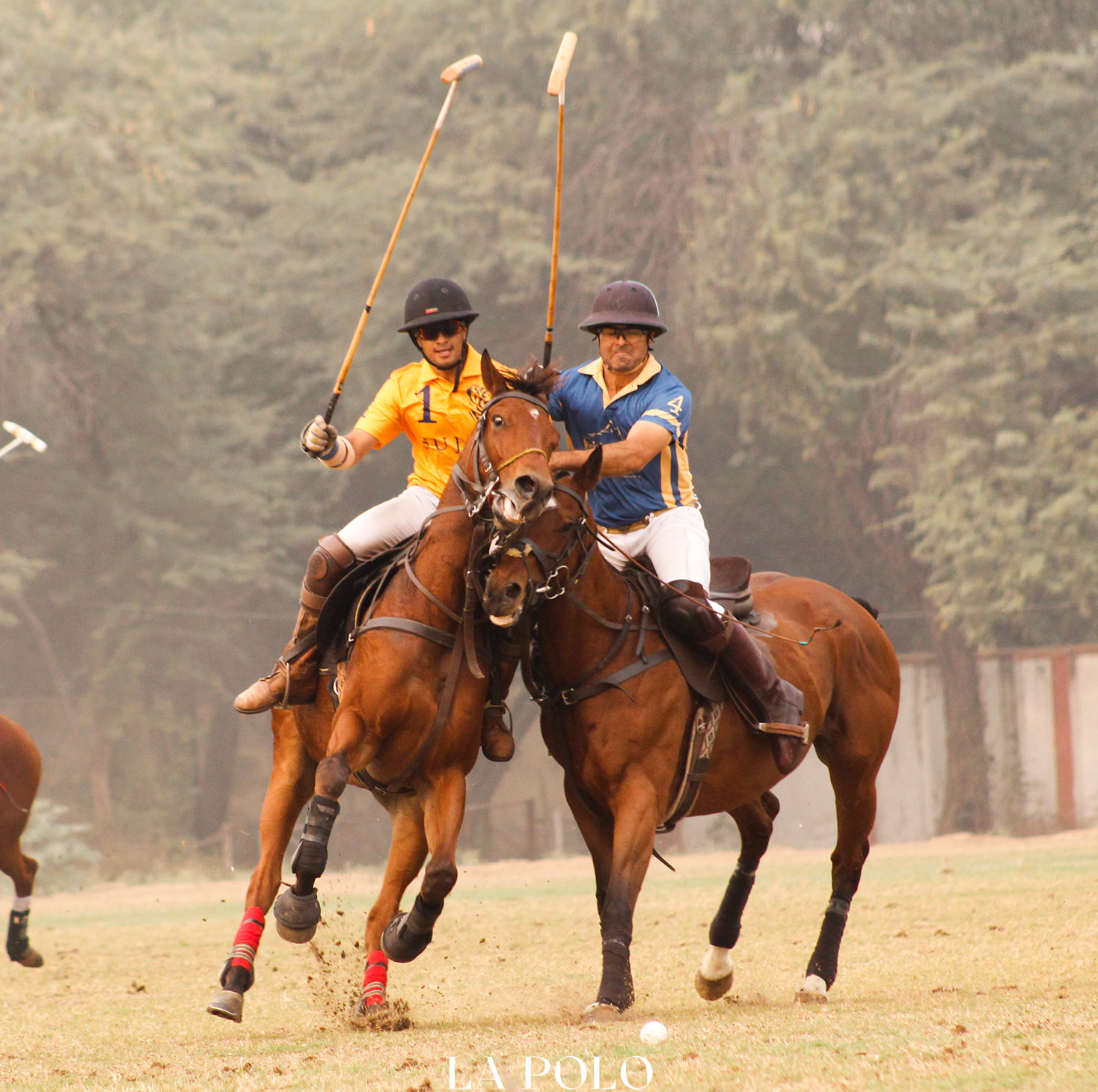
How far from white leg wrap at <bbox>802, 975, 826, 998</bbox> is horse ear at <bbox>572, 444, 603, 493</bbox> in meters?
2.73

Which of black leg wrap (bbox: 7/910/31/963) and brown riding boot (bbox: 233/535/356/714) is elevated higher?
brown riding boot (bbox: 233/535/356/714)

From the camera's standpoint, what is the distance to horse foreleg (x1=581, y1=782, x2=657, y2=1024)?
6609 mm

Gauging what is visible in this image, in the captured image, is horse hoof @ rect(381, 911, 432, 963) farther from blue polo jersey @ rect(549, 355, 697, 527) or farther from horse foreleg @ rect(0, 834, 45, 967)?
horse foreleg @ rect(0, 834, 45, 967)

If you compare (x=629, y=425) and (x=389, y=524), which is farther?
(x=389, y=524)

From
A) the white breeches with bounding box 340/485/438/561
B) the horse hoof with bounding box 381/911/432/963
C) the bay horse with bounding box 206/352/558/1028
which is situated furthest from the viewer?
the white breeches with bounding box 340/485/438/561

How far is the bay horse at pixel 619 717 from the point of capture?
21.4ft

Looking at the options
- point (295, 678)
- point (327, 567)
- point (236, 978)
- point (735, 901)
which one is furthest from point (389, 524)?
point (735, 901)

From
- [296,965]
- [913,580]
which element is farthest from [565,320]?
[296,965]

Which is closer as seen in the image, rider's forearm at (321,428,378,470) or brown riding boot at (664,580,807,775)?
brown riding boot at (664,580,807,775)

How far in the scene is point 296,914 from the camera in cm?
733

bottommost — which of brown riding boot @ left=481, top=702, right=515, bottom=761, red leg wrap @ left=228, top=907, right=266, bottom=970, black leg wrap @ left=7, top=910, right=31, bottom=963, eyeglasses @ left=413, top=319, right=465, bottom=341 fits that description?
black leg wrap @ left=7, top=910, right=31, bottom=963

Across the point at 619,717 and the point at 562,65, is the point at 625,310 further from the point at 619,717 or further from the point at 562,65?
the point at 619,717

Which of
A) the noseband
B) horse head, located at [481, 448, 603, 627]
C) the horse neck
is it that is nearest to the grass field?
the horse neck

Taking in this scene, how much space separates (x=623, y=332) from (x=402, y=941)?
2709 millimetres
